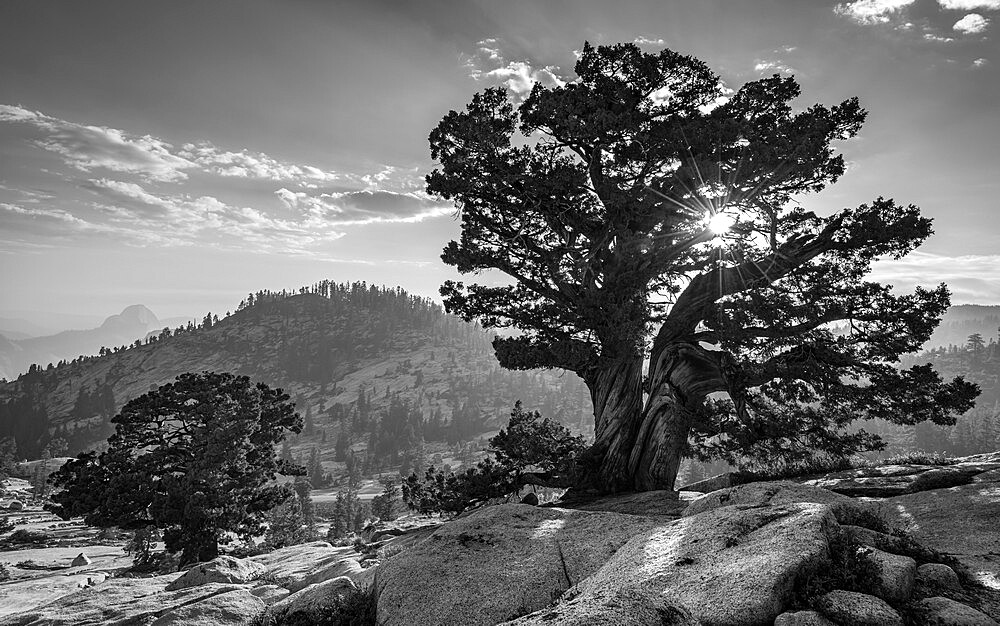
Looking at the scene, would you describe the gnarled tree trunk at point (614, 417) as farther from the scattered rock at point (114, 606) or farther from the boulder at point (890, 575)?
the boulder at point (890, 575)

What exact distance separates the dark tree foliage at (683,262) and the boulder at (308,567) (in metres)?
8.30

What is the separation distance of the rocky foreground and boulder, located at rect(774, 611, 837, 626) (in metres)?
0.01

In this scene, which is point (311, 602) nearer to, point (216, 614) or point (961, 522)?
point (216, 614)

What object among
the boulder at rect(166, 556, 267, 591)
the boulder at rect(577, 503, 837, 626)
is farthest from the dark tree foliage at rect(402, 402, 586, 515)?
the boulder at rect(577, 503, 837, 626)

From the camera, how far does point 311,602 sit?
7.49 m

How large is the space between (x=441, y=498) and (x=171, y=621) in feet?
30.1

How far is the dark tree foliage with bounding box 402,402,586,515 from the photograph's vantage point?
639 inches

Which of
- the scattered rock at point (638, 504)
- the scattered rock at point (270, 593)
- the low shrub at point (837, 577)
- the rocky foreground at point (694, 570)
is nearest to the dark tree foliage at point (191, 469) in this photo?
the rocky foreground at point (694, 570)

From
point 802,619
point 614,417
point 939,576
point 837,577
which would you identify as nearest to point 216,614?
point 802,619

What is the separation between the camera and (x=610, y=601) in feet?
14.0

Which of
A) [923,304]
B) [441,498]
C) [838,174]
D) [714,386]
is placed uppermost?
[838,174]

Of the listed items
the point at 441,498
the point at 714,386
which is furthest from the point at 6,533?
the point at 714,386

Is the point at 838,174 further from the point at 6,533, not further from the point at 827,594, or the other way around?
the point at 6,533

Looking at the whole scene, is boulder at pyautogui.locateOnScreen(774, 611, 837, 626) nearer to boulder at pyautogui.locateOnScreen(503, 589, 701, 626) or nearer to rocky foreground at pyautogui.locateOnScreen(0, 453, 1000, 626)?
rocky foreground at pyautogui.locateOnScreen(0, 453, 1000, 626)
